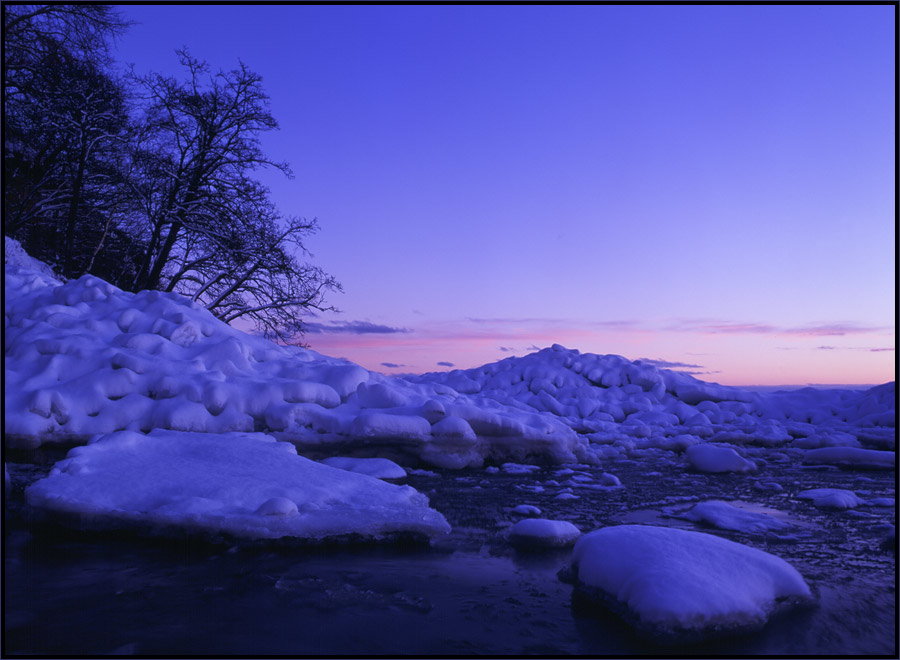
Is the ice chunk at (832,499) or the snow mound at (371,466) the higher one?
the ice chunk at (832,499)

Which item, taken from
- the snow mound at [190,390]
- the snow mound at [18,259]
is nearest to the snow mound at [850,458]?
the snow mound at [190,390]

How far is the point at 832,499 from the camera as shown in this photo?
5.84m

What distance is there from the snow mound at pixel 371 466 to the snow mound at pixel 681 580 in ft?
9.60

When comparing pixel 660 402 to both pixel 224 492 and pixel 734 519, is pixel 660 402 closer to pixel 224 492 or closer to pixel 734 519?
pixel 734 519

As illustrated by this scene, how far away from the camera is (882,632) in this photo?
9.56 ft

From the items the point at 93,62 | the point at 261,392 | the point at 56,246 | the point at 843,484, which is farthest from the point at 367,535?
the point at 93,62

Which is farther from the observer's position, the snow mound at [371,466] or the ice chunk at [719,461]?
the ice chunk at [719,461]

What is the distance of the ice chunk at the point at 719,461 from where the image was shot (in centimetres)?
812

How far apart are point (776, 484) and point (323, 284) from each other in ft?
29.3

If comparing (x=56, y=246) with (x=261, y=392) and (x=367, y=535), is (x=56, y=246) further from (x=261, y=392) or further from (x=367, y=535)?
(x=367, y=535)

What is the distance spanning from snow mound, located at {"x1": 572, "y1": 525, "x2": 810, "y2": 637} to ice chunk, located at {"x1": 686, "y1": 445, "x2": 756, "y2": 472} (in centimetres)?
513

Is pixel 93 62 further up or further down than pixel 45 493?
further up

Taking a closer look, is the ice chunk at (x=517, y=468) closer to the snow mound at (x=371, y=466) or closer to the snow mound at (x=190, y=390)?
the snow mound at (x=190, y=390)

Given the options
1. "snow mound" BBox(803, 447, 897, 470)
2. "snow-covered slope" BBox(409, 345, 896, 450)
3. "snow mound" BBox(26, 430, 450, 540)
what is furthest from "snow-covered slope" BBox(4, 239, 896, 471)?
"snow-covered slope" BBox(409, 345, 896, 450)
